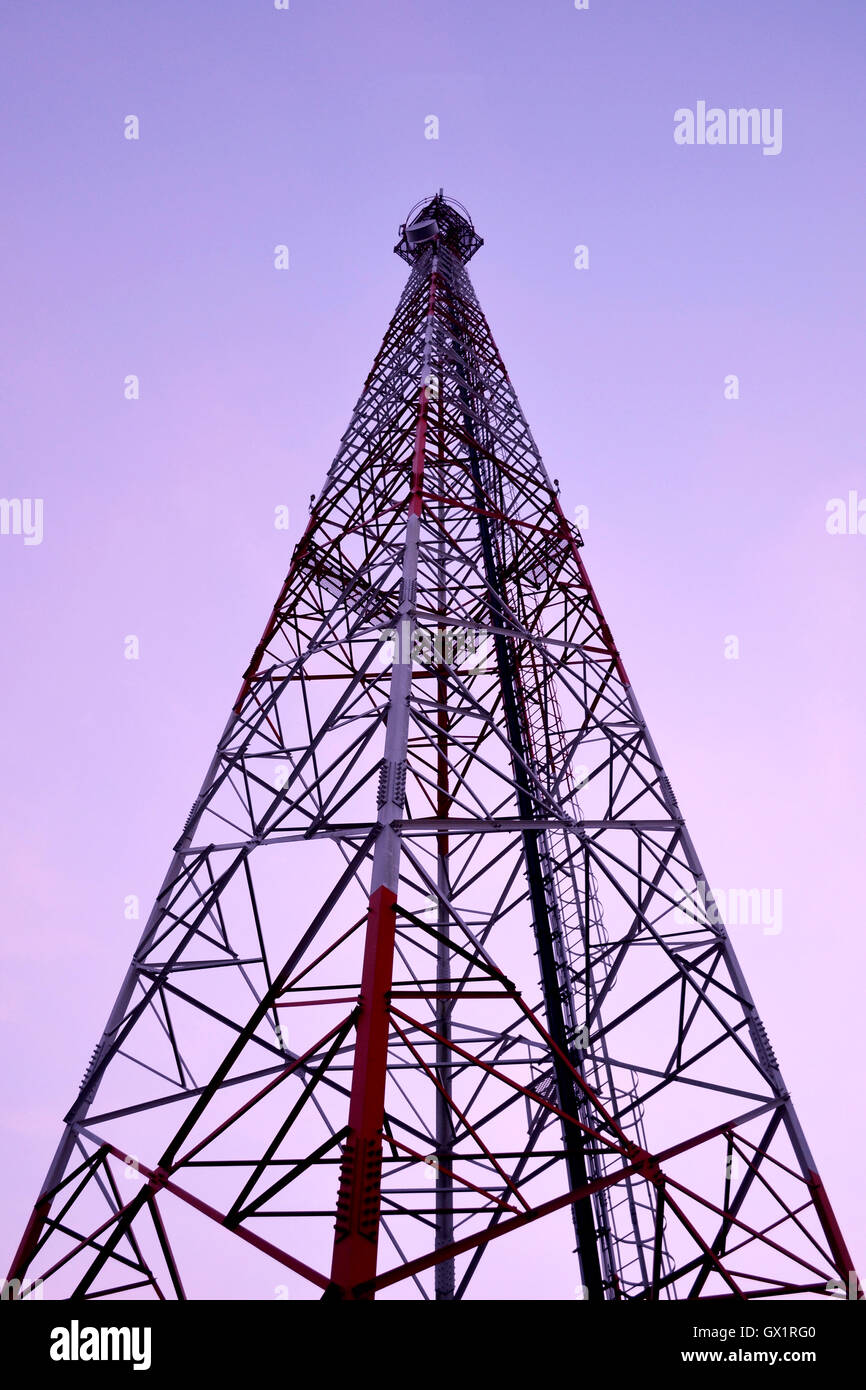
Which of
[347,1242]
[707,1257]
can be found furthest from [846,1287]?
[347,1242]

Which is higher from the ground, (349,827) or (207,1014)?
(349,827)

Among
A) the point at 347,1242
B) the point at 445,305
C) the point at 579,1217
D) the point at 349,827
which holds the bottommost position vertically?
the point at 579,1217

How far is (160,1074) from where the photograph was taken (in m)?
7.24

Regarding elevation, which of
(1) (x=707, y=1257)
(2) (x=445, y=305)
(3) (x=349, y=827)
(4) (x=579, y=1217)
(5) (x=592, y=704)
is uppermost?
(2) (x=445, y=305)

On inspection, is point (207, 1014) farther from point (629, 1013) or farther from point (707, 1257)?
point (707, 1257)

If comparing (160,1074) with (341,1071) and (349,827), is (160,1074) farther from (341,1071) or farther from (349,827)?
(349,827)

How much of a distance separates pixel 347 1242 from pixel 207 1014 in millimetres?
3576

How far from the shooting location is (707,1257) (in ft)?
16.9
